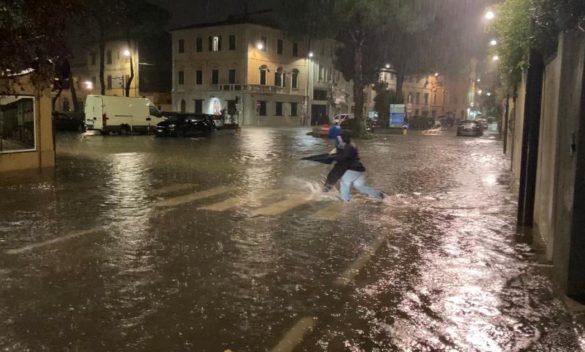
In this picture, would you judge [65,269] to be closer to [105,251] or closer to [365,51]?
[105,251]

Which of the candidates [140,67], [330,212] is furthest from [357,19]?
[140,67]

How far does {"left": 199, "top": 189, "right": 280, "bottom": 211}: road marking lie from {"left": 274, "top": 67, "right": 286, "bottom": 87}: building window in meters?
52.1

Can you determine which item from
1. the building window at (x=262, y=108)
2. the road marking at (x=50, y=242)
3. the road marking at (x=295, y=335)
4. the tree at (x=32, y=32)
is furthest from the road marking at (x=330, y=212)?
the building window at (x=262, y=108)

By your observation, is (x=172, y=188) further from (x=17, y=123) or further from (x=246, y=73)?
(x=246, y=73)

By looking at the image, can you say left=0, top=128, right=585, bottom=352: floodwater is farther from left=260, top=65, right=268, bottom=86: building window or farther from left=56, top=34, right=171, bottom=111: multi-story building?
left=56, top=34, right=171, bottom=111: multi-story building

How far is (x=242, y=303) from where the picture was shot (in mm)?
5539

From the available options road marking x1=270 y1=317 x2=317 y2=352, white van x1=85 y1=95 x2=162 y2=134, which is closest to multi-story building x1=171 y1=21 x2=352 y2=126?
white van x1=85 y1=95 x2=162 y2=134

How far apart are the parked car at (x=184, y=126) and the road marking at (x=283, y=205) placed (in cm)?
2396

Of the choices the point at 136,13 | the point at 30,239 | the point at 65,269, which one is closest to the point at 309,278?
the point at 65,269

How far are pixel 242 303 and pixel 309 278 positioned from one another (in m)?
1.11

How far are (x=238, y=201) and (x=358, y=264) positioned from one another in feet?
16.2

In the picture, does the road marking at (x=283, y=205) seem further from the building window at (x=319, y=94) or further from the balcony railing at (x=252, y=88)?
the building window at (x=319, y=94)

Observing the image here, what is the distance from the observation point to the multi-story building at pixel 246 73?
6069cm

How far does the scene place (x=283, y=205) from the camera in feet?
36.8
